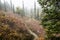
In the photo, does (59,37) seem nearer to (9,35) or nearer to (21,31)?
(9,35)

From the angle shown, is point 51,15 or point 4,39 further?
point 4,39

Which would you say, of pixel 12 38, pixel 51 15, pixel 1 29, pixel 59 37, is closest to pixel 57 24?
pixel 51 15

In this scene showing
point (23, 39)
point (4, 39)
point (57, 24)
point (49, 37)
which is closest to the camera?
point (57, 24)

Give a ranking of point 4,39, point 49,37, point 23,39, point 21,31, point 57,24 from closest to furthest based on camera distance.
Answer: point 57,24, point 49,37, point 4,39, point 23,39, point 21,31

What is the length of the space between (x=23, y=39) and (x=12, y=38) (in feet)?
7.24

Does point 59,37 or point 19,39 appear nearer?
point 59,37

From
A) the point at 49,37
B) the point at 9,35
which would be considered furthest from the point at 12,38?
the point at 49,37

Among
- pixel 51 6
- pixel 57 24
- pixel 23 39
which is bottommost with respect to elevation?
pixel 23 39

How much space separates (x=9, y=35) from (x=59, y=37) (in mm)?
9570

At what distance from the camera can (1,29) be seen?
2792 centimetres

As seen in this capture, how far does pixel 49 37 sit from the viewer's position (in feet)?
63.4

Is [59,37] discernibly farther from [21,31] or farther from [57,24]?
[21,31]

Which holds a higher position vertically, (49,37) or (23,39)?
(49,37)

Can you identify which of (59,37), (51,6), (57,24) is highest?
(51,6)
